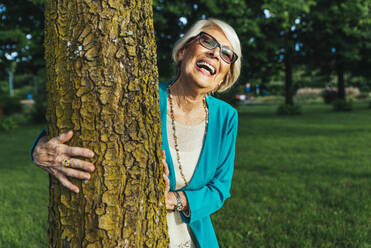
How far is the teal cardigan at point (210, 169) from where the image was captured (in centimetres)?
212

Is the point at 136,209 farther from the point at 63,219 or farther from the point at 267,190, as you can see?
the point at 267,190

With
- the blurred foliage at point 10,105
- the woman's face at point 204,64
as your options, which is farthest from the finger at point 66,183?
the blurred foliage at point 10,105

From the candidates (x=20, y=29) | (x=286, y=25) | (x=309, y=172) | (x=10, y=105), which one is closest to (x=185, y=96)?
(x=309, y=172)

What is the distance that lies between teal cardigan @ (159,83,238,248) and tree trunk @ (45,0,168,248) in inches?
23.2

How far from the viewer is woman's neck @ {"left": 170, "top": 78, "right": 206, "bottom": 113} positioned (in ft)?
7.46

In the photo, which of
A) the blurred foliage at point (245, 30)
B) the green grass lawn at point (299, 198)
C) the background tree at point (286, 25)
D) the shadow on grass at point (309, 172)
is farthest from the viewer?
the background tree at point (286, 25)

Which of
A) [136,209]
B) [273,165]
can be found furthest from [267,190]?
[136,209]

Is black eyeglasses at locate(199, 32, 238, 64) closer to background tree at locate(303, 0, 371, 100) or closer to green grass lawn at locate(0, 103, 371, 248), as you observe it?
green grass lawn at locate(0, 103, 371, 248)

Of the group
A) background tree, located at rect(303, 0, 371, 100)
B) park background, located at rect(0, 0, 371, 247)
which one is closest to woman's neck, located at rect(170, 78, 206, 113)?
park background, located at rect(0, 0, 371, 247)

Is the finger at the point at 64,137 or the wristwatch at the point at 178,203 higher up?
the finger at the point at 64,137

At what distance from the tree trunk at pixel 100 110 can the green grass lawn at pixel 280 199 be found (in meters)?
2.76

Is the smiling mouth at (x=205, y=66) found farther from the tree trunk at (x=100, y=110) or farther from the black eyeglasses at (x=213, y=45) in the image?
the tree trunk at (x=100, y=110)

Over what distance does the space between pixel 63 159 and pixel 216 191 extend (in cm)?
107

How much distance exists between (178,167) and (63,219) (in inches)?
34.8
